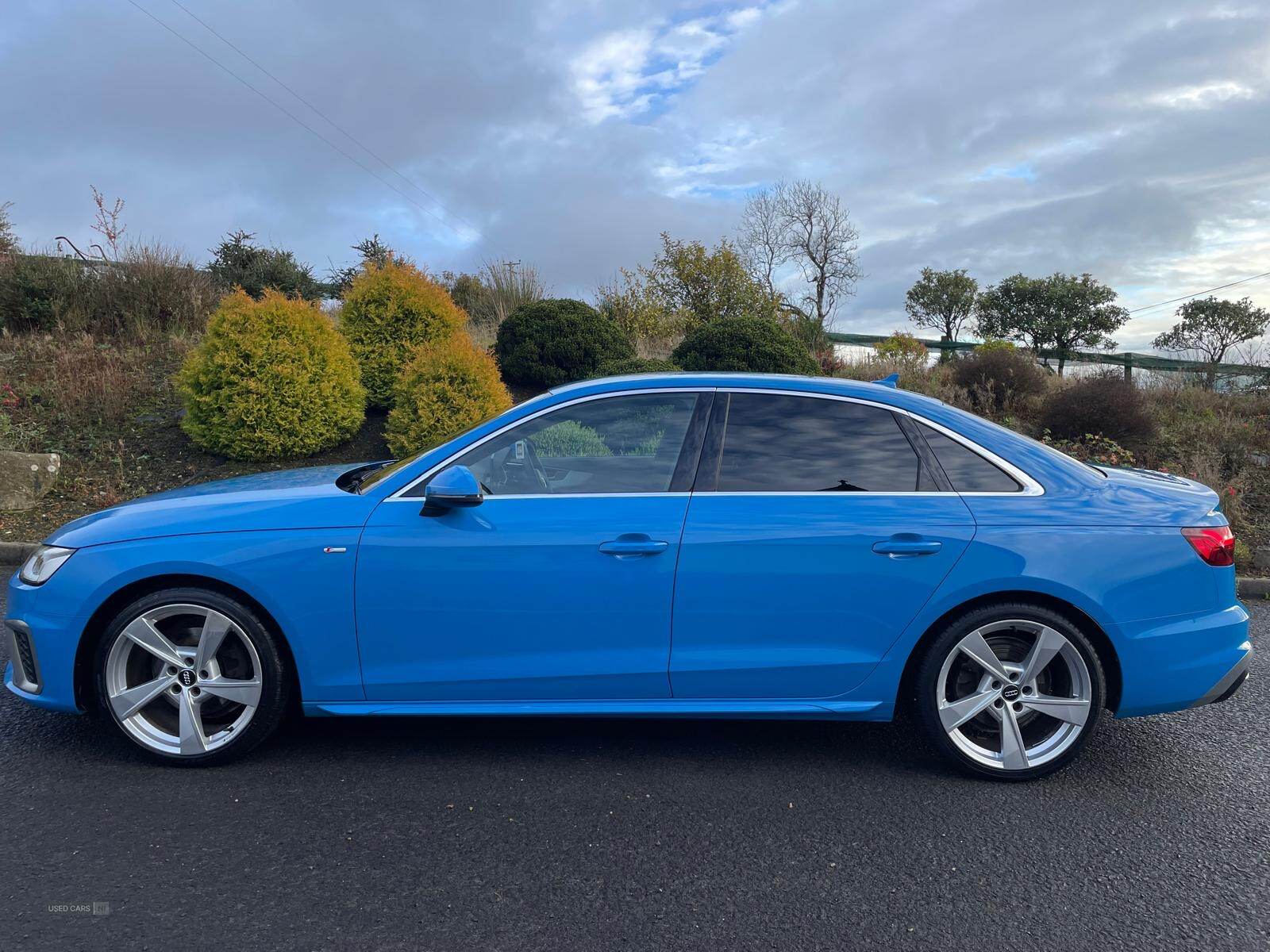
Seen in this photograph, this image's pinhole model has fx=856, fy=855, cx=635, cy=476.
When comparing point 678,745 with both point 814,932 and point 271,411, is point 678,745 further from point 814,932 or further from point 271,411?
point 271,411

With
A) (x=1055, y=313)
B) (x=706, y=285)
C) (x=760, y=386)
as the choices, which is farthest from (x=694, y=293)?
(x=1055, y=313)

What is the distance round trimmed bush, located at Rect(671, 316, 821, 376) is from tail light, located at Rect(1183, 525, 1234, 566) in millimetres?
6891

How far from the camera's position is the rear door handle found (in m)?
3.30

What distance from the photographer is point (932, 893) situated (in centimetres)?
269

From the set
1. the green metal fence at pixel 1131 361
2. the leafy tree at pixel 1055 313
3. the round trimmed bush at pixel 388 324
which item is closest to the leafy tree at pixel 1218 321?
the leafy tree at pixel 1055 313

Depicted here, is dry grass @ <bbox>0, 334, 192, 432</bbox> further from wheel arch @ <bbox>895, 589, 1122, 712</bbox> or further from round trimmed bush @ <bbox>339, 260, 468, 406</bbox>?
wheel arch @ <bbox>895, 589, 1122, 712</bbox>

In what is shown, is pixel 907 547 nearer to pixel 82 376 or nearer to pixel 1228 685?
pixel 1228 685

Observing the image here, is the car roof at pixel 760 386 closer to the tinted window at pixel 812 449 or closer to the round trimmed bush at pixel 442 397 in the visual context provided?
the tinted window at pixel 812 449

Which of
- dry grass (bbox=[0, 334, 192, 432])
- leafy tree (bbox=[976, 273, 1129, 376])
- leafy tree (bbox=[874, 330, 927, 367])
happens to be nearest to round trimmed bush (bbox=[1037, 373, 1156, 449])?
leafy tree (bbox=[874, 330, 927, 367])

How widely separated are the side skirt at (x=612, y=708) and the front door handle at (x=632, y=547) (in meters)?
0.61

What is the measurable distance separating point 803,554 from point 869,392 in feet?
2.64

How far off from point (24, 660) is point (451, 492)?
1.93 m

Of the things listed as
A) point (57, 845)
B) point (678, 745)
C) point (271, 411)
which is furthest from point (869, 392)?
point (271, 411)

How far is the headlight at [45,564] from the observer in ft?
11.2
